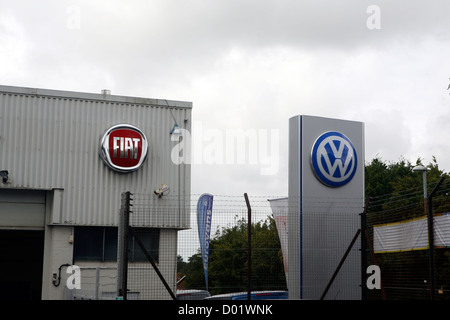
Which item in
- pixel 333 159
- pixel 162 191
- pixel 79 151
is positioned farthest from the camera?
pixel 162 191

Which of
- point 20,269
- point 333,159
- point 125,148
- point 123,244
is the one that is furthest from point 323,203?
point 20,269

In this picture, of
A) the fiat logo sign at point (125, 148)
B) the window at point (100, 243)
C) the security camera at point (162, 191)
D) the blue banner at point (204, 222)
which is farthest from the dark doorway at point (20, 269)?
Result: the blue banner at point (204, 222)

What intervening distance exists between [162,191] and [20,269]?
414 inches

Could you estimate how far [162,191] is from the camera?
19.9 meters

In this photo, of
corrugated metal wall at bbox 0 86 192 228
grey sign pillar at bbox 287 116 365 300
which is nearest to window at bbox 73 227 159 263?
corrugated metal wall at bbox 0 86 192 228

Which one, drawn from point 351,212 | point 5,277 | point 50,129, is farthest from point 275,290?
point 5,277

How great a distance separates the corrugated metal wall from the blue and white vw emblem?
470 centimetres

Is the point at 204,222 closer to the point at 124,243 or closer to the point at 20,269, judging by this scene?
the point at 124,243

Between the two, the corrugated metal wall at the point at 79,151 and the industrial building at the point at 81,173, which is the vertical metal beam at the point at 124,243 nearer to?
the industrial building at the point at 81,173

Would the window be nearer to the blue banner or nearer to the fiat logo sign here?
the fiat logo sign

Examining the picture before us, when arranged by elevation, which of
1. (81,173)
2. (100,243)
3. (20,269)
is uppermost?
(81,173)

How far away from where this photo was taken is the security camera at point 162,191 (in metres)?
19.9

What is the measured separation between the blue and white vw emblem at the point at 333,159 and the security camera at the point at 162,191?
5689mm
